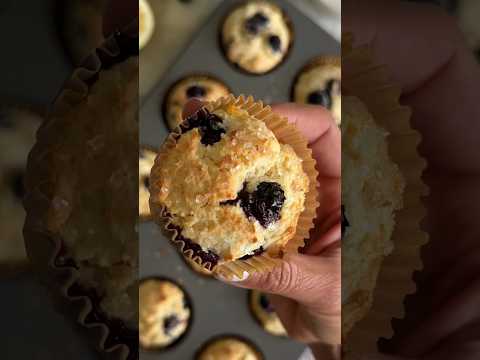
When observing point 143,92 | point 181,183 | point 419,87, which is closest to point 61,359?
point 181,183

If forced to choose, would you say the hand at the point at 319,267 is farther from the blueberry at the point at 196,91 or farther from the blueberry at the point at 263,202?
the blueberry at the point at 196,91

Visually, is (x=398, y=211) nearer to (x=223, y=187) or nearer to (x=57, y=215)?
(x=223, y=187)

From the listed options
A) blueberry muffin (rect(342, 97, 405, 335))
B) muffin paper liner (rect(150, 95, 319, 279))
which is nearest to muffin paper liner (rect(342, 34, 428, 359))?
blueberry muffin (rect(342, 97, 405, 335))

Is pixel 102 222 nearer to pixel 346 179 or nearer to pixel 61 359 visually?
pixel 61 359

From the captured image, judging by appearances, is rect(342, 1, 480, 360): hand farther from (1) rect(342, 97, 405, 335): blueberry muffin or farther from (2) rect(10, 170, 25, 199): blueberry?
(2) rect(10, 170, 25, 199): blueberry

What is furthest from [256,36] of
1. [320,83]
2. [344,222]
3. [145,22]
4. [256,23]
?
[344,222]

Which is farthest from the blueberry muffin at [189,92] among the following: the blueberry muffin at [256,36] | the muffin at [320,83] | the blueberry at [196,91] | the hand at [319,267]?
the hand at [319,267]
